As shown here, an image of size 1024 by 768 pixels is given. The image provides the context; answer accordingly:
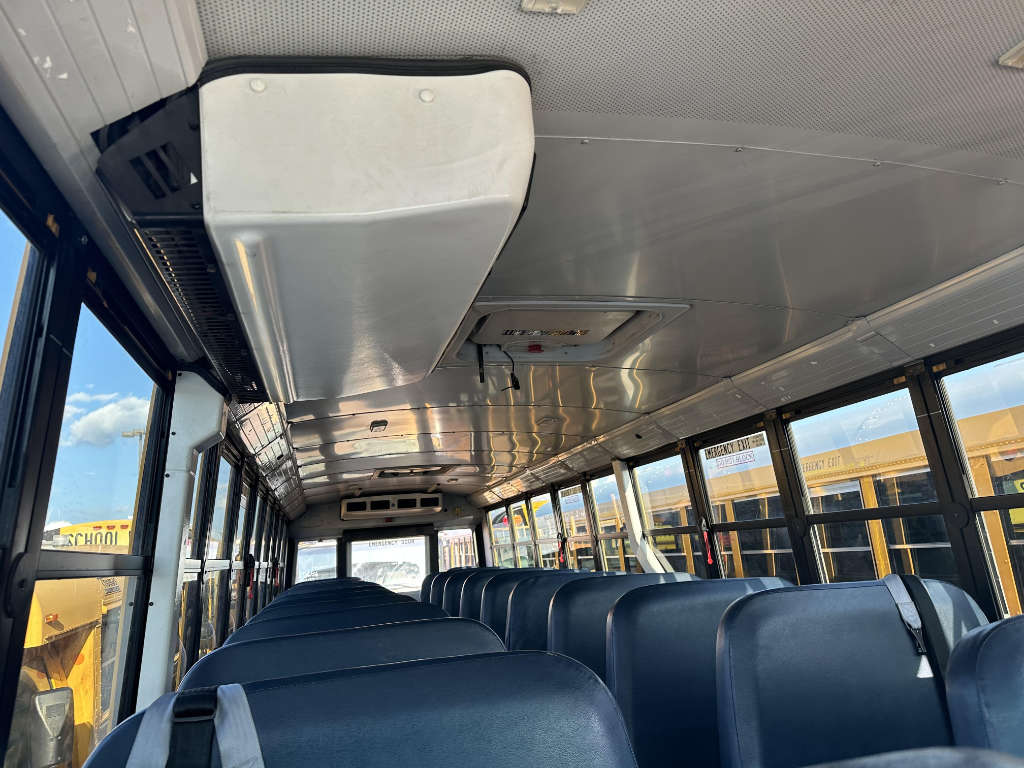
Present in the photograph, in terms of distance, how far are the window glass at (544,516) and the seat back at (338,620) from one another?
8.69m

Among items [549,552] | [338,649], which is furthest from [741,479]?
[549,552]

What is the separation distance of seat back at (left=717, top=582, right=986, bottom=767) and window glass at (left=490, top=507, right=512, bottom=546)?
11.8m

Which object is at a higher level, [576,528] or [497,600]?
[576,528]

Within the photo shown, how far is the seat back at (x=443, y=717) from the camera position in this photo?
930 mm

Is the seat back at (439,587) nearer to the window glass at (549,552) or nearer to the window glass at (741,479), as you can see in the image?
the window glass at (549,552)

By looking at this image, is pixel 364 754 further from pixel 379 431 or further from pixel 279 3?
pixel 379 431

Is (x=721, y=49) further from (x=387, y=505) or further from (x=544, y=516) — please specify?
(x=387, y=505)

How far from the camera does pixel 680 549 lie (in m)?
7.37

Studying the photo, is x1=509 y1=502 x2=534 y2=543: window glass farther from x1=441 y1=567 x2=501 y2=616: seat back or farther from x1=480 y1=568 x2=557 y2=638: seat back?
x1=480 y1=568 x2=557 y2=638: seat back

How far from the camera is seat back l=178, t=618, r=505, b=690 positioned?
5.45 ft

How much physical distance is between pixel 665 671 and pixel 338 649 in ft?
4.23

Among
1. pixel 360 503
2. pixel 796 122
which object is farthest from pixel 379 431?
pixel 360 503

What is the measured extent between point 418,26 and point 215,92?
48 cm

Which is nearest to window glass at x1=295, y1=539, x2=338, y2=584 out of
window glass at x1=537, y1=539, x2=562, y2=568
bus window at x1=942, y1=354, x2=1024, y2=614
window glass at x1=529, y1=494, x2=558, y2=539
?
window glass at x1=537, y1=539, x2=562, y2=568
